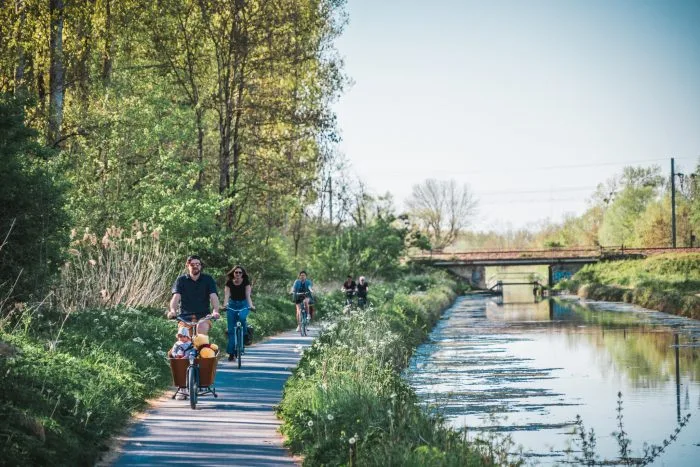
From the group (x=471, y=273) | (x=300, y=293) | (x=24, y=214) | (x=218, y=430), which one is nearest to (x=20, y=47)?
(x=300, y=293)

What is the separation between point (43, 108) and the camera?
28.2 meters

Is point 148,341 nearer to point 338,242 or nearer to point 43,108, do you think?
point 43,108

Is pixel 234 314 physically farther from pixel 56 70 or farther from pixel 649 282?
pixel 649 282

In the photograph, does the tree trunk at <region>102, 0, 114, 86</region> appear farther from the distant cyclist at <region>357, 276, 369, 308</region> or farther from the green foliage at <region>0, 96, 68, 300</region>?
the green foliage at <region>0, 96, 68, 300</region>

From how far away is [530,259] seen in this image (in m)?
96.1

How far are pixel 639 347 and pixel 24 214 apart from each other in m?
21.7

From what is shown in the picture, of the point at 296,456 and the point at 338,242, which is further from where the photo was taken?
the point at 338,242

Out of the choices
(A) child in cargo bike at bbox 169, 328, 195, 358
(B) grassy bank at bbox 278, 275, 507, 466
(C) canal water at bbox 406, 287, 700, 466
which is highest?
(A) child in cargo bike at bbox 169, 328, 195, 358

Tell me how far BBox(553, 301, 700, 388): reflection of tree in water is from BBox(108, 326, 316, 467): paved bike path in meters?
11.7

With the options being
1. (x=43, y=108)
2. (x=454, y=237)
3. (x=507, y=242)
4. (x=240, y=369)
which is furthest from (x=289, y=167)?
(x=507, y=242)

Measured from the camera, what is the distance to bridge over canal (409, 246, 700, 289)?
93000 millimetres

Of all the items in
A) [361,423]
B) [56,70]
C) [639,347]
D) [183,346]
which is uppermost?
[56,70]

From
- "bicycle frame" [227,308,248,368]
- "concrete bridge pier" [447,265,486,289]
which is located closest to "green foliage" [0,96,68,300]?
"bicycle frame" [227,308,248,368]

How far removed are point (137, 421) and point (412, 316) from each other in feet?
86.0
